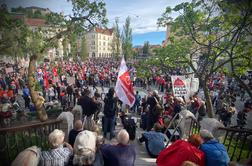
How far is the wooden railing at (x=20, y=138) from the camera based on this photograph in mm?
4789

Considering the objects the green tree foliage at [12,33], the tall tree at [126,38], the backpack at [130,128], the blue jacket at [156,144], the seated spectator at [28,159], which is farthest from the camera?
the tall tree at [126,38]

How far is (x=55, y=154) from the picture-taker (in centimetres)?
372

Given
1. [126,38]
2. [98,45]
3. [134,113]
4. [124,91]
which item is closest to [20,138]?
[124,91]

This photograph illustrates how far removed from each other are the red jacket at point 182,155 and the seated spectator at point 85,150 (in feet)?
4.24

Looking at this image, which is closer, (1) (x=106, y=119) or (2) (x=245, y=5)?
(2) (x=245, y=5)

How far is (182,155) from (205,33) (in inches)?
283

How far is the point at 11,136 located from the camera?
5.30m

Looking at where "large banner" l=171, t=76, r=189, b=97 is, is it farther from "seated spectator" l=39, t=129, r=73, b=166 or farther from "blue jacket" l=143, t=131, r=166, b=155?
"seated spectator" l=39, t=129, r=73, b=166

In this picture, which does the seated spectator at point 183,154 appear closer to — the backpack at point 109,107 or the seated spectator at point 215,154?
the seated spectator at point 215,154

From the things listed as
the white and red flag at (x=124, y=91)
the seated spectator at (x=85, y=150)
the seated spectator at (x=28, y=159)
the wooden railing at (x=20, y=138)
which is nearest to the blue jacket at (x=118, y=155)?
the seated spectator at (x=85, y=150)

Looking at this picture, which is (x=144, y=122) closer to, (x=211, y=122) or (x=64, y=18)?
(x=211, y=122)

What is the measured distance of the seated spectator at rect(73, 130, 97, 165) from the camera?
11.8 feet

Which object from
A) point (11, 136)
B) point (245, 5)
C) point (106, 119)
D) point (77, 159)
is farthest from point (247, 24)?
point (11, 136)

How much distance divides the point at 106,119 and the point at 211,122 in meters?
3.37
